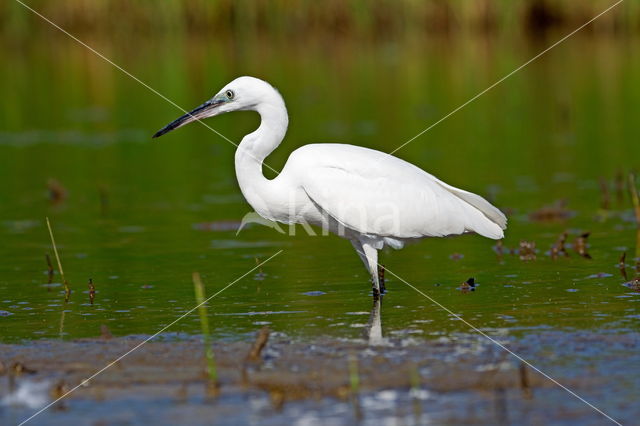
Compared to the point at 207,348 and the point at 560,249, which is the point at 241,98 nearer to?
the point at 207,348

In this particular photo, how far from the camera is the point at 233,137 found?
17859 millimetres

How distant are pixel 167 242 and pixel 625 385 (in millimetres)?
5790

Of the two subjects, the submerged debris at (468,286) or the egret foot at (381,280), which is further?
the egret foot at (381,280)

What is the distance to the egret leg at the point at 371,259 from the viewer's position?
820cm

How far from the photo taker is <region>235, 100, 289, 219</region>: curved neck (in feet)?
27.5

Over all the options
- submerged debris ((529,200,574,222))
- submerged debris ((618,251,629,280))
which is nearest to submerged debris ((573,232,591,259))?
submerged debris ((618,251,629,280))

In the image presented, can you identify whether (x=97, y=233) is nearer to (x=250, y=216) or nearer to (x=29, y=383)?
(x=250, y=216)

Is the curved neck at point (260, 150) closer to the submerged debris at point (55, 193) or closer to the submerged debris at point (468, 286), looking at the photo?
the submerged debris at point (468, 286)

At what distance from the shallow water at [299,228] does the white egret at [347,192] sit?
19.8 inches

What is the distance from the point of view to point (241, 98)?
847cm

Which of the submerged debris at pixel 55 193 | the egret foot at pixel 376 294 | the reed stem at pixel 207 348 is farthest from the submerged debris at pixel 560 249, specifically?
the submerged debris at pixel 55 193

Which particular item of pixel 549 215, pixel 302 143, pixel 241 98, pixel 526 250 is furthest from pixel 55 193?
pixel 526 250

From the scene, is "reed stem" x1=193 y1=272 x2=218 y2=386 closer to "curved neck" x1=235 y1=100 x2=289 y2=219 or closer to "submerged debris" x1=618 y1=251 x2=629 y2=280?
"curved neck" x1=235 y1=100 x2=289 y2=219

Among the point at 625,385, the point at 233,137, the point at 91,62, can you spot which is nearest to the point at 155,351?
the point at 625,385
